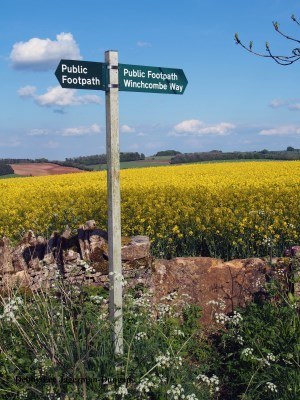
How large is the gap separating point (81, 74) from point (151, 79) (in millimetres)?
715

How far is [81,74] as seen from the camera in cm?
473

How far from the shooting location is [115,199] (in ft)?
15.6

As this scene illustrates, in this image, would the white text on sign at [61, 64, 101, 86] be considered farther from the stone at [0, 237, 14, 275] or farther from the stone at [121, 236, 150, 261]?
the stone at [0, 237, 14, 275]

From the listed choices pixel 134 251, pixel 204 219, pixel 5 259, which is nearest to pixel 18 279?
pixel 5 259

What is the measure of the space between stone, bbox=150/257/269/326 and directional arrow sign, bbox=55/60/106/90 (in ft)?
8.34

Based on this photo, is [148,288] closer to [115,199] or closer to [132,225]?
[115,199]

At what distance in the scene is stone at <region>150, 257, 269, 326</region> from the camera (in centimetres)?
635

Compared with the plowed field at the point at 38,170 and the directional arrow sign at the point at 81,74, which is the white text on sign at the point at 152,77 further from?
the plowed field at the point at 38,170

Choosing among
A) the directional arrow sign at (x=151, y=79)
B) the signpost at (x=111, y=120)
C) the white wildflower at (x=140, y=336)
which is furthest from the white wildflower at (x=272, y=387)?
the directional arrow sign at (x=151, y=79)

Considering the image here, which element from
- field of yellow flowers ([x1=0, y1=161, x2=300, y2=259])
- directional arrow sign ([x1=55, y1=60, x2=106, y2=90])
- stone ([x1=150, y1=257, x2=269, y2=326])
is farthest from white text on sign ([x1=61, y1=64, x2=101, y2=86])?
field of yellow flowers ([x1=0, y1=161, x2=300, y2=259])

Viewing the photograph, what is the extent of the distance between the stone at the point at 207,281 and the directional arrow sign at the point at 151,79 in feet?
7.34

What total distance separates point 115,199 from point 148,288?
1786 mm

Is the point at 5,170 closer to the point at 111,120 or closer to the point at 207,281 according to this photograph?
the point at 207,281

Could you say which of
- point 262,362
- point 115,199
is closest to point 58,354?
point 115,199
